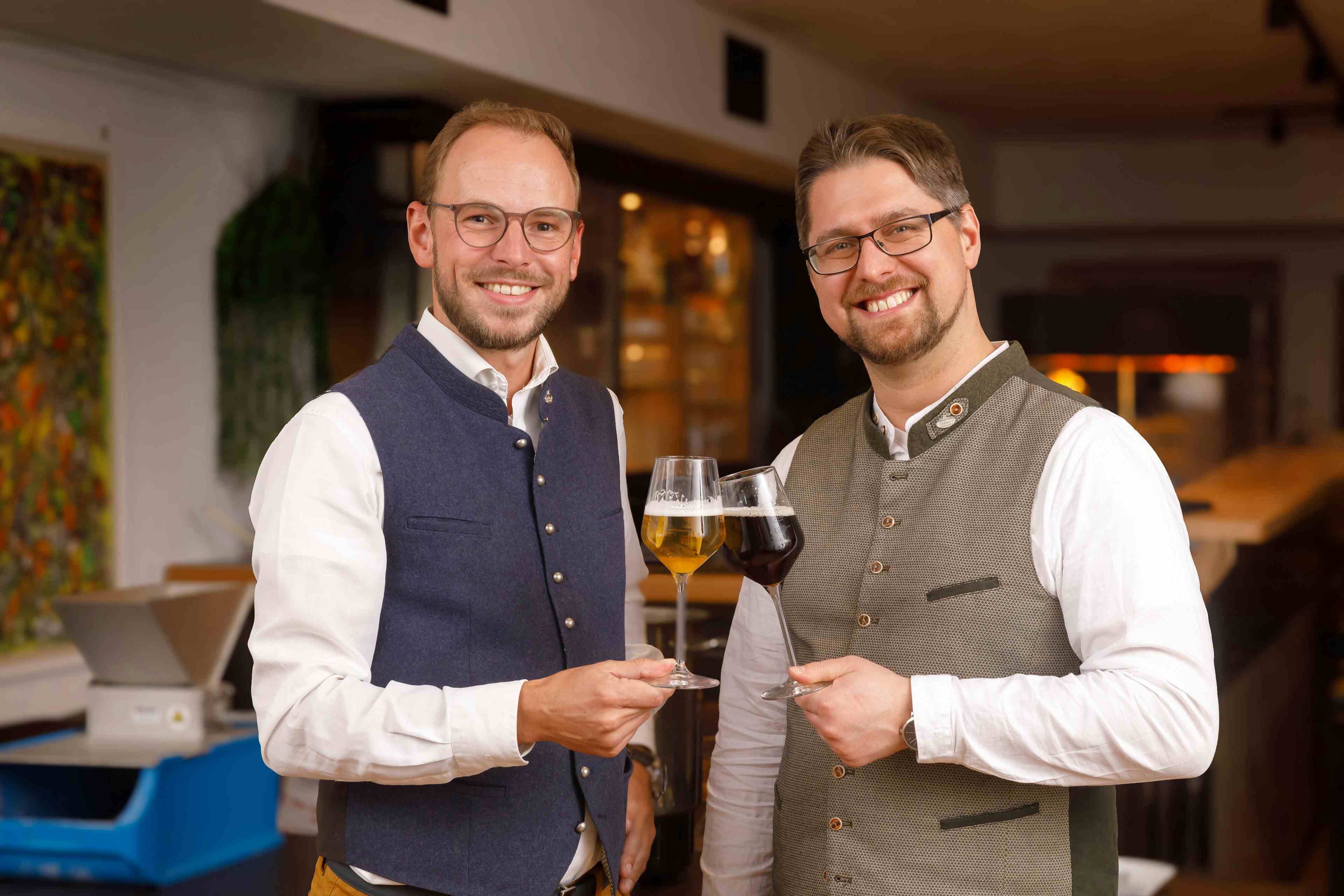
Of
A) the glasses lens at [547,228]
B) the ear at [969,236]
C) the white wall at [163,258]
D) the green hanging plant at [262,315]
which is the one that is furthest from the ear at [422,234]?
the green hanging plant at [262,315]

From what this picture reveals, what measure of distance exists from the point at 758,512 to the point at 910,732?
0.28 meters

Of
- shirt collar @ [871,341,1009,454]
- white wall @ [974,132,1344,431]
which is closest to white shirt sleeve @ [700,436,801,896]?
shirt collar @ [871,341,1009,454]

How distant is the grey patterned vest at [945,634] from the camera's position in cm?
140

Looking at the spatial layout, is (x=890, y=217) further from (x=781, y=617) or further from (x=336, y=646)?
(x=336, y=646)

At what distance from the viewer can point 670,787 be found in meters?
1.93

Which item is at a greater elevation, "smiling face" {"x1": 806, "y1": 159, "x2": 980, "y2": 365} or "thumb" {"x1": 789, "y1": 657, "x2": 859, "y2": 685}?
"smiling face" {"x1": 806, "y1": 159, "x2": 980, "y2": 365}

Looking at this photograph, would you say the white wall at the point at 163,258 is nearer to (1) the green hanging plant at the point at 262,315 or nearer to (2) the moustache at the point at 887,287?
(1) the green hanging plant at the point at 262,315

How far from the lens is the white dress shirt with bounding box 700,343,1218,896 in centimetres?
129

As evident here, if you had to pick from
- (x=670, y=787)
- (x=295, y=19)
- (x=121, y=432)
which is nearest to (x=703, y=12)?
(x=295, y=19)

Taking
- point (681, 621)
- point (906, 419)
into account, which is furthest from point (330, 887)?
point (906, 419)

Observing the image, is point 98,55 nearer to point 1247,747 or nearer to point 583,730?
point 583,730

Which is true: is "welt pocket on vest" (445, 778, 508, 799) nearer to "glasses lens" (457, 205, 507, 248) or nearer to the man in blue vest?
the man in blue vest

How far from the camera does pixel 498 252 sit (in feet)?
5.03

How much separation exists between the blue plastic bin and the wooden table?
192 cm
